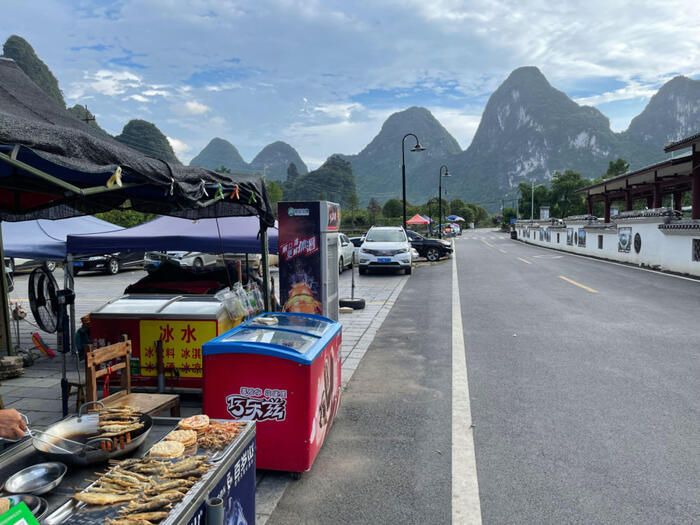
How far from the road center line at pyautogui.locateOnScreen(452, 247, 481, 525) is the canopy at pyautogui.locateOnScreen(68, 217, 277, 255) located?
3.64 meters

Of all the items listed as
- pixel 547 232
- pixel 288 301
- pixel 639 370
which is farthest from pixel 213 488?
pixel 547 232

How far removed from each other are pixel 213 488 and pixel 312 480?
5.20ft

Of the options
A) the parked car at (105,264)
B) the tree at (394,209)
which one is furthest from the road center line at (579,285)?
the tree at (394,209)

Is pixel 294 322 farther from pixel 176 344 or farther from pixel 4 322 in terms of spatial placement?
pixel 4 322

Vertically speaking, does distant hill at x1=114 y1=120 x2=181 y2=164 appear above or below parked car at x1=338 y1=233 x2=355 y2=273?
above

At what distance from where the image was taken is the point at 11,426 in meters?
2.50

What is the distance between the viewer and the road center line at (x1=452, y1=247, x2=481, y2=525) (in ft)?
10.4

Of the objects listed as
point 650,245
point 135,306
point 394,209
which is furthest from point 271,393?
point 394,209

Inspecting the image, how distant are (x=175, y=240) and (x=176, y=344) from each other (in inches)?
89.9

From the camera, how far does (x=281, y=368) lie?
3.59 m

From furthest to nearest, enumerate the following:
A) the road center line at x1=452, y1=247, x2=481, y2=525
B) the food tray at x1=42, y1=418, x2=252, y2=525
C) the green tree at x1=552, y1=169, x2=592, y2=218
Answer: the green tree at x1=552, y1=169, x2=592, y2=218, the road center line at x1=452, y1=247, x2=481, y2=525, the food tray at x1=42, y1=418, x2=252, y2=525

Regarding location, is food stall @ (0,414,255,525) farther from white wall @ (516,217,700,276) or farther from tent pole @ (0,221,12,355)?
white wall @ (516,217,700,276)

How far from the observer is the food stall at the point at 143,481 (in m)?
1.98

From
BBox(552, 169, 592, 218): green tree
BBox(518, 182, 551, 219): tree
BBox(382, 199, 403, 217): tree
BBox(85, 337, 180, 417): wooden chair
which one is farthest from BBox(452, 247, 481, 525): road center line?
BBox(382, 199, 403, 217): tree
